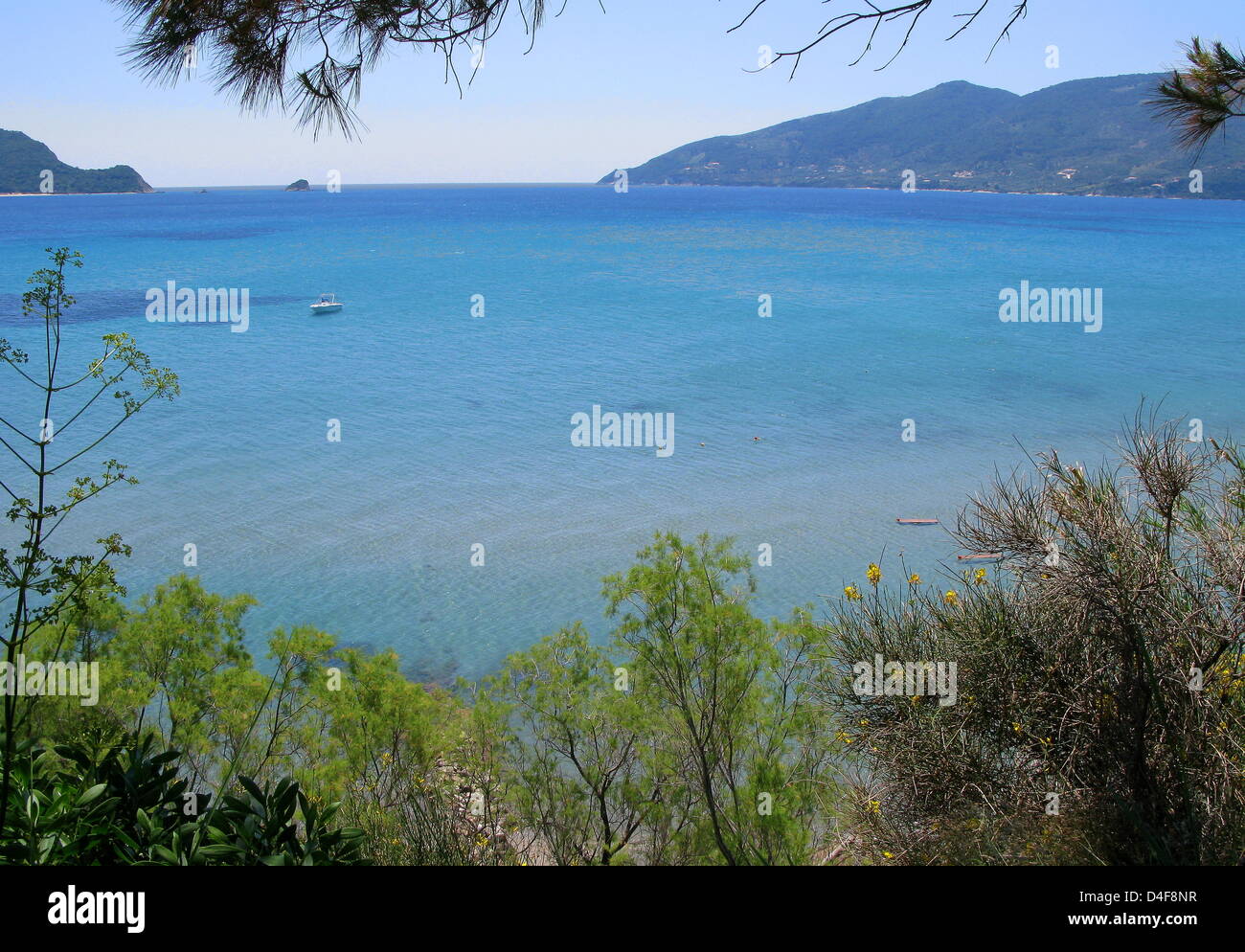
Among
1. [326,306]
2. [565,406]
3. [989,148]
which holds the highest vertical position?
[989,148]

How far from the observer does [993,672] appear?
16.0 feet

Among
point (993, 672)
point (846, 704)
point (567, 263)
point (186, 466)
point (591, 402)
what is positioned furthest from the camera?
point (567, 263)

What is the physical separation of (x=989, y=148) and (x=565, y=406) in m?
98.8

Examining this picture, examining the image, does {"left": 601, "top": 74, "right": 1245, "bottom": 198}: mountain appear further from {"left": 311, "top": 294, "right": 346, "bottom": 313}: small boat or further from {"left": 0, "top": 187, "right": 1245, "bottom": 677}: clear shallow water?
{"left": 311, "top": 294, "right": 346, "bottom": 313}: small boat

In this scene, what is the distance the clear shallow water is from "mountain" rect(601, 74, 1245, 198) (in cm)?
3610

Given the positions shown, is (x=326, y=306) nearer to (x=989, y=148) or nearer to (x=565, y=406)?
(x=565, y=406)

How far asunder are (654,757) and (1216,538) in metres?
4.90

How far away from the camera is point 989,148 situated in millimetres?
105312

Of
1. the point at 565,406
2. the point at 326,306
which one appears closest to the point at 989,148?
the point at 326,306

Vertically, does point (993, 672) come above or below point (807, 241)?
below

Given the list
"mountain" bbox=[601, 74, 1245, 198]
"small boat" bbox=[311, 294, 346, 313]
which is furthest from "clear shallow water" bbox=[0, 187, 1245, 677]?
"mountain" bbox=[601, 74, 1245, 198]

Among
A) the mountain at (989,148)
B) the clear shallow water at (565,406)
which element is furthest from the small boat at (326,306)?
the mountain at (989,148)
